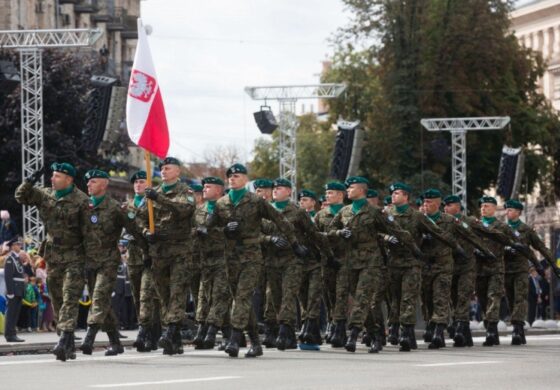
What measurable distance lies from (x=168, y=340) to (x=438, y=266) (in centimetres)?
437

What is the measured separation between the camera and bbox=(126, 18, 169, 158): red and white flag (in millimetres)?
20406

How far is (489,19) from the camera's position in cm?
5869

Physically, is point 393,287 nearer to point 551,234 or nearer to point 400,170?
point 551,234

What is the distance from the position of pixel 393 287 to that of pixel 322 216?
1309 mm

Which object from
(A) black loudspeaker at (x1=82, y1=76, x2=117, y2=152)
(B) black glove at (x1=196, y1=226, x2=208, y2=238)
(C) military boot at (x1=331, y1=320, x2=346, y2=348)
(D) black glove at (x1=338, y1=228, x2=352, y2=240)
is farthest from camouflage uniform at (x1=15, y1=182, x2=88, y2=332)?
(A) black loudspeaker at (x1=82, y1=76, x2=117, y2=152)

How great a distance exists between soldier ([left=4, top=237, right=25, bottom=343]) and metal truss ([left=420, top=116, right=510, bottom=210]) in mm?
24823

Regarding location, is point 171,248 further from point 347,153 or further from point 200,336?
point 347,153

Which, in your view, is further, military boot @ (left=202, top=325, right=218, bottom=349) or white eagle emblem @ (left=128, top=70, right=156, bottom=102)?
white eagle emblem @ (left=128, top=70, right=156, bottom=102)

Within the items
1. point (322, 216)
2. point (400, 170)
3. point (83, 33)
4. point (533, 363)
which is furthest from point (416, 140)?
point (533, 363)

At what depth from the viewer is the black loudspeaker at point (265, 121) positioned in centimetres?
4694

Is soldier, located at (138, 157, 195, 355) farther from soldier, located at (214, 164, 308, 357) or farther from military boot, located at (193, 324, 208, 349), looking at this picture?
military boot, located at (193, 324, 208, 349)

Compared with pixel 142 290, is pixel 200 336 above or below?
below

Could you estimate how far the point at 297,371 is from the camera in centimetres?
1628

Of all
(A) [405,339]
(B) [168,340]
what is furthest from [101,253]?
(A) [405,339]
